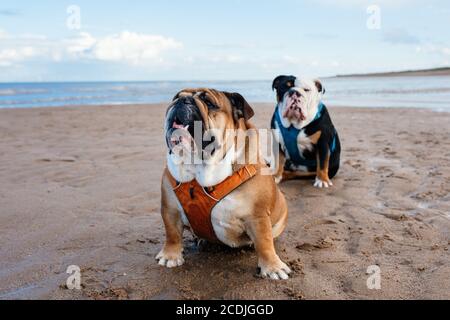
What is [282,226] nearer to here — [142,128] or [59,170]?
[59,170]

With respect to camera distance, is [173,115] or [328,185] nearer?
[173,115]

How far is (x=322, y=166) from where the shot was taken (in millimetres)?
5684

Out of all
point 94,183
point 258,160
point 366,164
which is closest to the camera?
point 258,160

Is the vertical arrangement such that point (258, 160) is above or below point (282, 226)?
above

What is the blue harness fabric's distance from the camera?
5688 mm

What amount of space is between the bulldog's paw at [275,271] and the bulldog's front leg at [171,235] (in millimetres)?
580

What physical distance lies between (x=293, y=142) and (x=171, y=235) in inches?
111

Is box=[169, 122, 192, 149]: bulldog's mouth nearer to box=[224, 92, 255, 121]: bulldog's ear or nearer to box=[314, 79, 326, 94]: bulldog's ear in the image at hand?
box=[224, 92, 255, 121]: bulldog's ear
